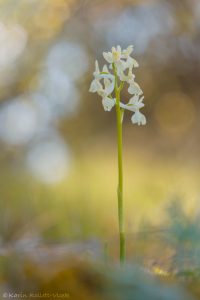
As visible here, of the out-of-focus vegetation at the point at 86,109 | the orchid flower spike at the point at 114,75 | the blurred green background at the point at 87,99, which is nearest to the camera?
the orchid flower spike at the point at 114,75

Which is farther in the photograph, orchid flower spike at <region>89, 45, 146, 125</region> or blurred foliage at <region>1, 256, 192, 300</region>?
orchid flower spike at <region>89, 45, 146, 125</region>

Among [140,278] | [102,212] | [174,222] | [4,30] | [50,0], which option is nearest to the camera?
[140,278]

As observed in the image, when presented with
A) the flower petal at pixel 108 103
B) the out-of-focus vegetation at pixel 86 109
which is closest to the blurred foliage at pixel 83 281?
the flower petal at pixel 108 103

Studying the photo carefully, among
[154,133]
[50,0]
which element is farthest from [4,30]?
[154,133]

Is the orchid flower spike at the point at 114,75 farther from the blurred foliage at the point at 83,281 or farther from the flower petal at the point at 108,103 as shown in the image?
the blurred foliage at the point at 83,281

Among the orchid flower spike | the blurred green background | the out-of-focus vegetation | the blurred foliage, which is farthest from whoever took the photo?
the blurred green background

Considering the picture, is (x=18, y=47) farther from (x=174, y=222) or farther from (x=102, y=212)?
(x=174, y=222)

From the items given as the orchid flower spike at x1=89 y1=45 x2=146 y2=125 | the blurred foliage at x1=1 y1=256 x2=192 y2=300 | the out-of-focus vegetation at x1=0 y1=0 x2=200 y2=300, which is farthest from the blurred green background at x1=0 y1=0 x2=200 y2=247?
the blurred foliage at x1=1 y1=256 x2=192 y2=300

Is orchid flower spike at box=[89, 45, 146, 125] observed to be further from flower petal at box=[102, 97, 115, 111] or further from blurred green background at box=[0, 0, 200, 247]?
blurred green background at box=[0, 0, 200, 247]
